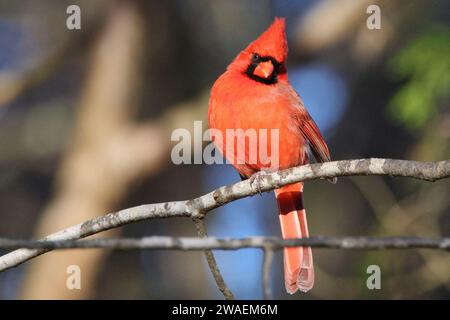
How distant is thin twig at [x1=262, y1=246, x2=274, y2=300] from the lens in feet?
6.07

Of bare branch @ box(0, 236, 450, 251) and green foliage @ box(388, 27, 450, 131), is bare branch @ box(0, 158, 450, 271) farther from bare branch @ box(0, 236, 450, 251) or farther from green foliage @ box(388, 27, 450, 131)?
green foliage @ box(388, 27, 450, 131)

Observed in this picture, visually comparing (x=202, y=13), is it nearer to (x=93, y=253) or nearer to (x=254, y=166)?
(x=93, y=253)

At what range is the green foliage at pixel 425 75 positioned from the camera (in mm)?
4266

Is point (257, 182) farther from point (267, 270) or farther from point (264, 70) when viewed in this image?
point (267, 270)

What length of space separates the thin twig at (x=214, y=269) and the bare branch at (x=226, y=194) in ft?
0.18

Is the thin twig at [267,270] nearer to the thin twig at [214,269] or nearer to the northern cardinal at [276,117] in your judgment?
the thin twig at [214,269]

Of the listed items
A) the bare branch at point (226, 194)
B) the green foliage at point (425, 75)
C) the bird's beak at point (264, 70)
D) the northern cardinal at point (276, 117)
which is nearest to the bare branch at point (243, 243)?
the bare branch at point (226, 194)

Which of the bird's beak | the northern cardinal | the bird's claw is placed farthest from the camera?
the bird's beak

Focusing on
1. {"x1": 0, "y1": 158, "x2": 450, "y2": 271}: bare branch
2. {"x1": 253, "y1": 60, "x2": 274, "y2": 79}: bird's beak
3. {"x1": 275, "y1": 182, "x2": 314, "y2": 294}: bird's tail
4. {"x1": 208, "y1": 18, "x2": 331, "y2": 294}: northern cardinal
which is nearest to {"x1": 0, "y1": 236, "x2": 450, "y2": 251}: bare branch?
{"x1": 0, "y1": 158, "x2": 450, "y2": 271}: bare branch

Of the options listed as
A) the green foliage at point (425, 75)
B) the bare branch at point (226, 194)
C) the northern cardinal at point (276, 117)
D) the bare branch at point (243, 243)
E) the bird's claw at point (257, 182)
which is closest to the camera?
the bare branch at point (243, 243)

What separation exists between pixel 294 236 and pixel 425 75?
1.42 metres

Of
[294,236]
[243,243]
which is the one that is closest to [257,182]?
[294,236]

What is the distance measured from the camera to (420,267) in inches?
181

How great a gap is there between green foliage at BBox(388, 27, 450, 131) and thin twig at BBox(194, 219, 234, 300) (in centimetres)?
213
